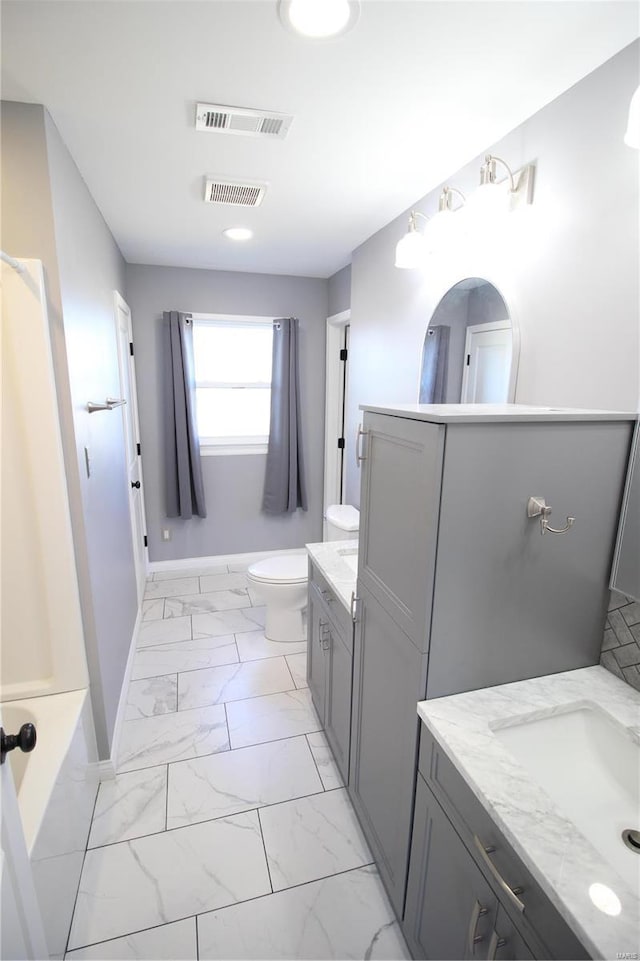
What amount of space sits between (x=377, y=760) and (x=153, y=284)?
3.54m

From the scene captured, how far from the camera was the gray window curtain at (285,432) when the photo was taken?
381 centimetres

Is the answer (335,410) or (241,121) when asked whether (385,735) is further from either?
(335,410)

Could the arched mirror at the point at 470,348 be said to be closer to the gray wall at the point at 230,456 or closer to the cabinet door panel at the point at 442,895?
the cabinet door panel at the point at 442,895

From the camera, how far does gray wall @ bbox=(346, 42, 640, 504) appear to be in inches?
47.8

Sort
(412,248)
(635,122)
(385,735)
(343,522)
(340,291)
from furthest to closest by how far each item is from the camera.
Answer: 1. (340,291)
2. (343,522)
3. (412,248)
4. (385,735)
5. (635,122)

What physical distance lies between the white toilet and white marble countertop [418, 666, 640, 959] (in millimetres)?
1592

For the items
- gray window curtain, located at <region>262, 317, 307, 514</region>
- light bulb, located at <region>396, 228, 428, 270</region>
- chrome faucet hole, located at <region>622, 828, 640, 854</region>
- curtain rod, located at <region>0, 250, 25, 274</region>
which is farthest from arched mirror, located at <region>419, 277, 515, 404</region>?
gray window curtain, located at <region>262, 317, 307, 514</region>

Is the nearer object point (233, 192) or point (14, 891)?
point (14, 891)

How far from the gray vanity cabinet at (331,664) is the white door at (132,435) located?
1501mm

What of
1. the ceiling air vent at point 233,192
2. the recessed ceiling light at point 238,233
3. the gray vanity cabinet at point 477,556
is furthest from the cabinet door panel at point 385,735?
the recessed ceiling light at point 238,233

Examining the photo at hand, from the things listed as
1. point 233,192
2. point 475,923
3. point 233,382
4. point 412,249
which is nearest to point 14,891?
point 475,923

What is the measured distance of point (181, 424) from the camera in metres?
3.67

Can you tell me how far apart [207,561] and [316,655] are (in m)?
2.13

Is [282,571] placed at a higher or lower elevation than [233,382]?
lower
